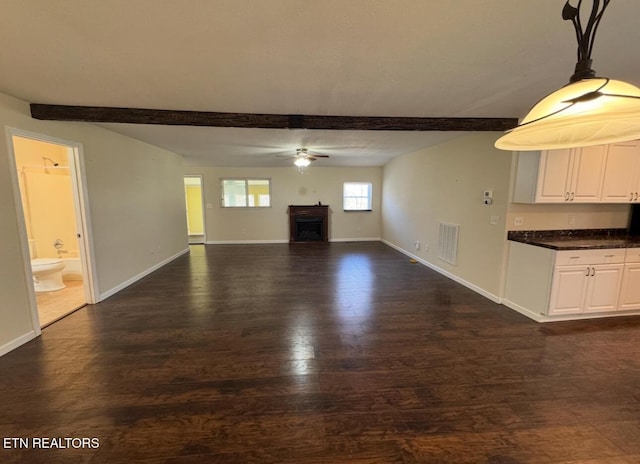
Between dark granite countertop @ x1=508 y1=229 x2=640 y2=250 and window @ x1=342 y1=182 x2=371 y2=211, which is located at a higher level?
window @ x1=342 y1=182 x2=371 y2=211

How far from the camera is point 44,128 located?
2.93m

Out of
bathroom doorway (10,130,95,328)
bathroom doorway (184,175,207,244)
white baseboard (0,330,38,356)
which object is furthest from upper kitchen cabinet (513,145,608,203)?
bathroom doorway (184,175,207,244)

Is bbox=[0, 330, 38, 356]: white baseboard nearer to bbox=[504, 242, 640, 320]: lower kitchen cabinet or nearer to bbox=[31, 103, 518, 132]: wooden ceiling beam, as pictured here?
bbox=[31, 103, 518, 132]: wooden ceiling beam

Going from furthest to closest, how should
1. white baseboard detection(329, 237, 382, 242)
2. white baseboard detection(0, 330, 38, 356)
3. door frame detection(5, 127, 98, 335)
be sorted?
white baseboard detection(329, 237, 382, 242)
door frame detection(5, 127, 98, 335)
white baseboard detection(0, 330, 38, 356)

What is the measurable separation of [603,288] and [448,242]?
2029mm

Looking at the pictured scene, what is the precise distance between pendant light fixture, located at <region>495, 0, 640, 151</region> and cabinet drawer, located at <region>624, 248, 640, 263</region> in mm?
2912

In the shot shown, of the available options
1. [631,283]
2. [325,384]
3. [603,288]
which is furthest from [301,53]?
[631,283]

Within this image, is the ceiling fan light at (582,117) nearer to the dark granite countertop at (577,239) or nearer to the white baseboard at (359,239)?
the dark granite countertop at (577,239)

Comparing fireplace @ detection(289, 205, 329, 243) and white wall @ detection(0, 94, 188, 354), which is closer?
white wall @ detection(0, 94, 188, 354)

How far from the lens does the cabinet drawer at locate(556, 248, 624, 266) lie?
2.99 m

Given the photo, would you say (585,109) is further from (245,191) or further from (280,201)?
(245,191)

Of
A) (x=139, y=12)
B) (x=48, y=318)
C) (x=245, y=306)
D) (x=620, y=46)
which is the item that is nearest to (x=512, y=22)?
(x=620, y=46)

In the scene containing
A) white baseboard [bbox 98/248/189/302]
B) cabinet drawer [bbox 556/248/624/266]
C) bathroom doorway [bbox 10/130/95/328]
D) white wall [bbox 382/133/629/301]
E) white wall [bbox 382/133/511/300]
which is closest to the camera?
cabinet drawer [bbox 556/248/624/266]

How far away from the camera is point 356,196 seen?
845cm
